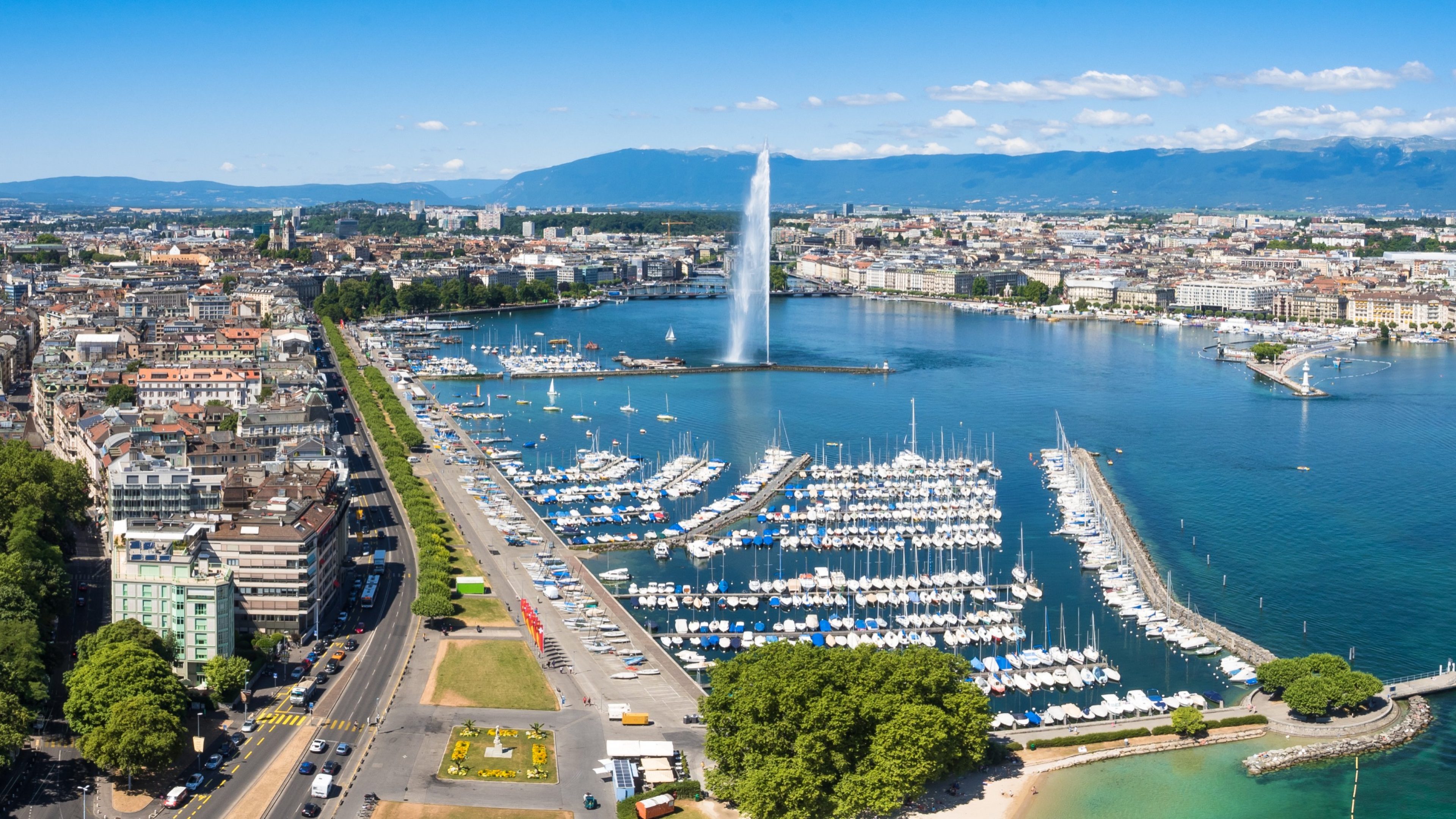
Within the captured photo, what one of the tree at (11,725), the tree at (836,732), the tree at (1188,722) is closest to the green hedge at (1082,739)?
the tree at (1188,722)

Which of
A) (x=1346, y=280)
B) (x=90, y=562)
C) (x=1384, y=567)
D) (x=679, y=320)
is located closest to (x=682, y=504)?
(x=90, y=562)

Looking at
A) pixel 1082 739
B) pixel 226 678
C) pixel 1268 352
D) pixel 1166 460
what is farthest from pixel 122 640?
pixel 1268 352

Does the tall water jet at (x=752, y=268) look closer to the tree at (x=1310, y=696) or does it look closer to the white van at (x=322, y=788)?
the tree at (x=1310, y=696)

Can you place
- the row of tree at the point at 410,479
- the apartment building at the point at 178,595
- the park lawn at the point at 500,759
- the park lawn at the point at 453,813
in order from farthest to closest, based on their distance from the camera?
the row of tree at the point at 410,479 → the apartment building at the point at 178,595 → the park lawn at the point at 500,759 → the park lawn at the point at 453,813

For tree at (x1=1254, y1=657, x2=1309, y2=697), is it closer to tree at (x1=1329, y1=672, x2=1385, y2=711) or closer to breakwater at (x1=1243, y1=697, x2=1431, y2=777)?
tree at (x1=1329, y1=672, x2=1385, y2=711)

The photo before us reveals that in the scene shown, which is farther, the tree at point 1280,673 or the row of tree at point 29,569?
the tree at point 1280,673

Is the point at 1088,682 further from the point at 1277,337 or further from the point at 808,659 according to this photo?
the point at 1277,337

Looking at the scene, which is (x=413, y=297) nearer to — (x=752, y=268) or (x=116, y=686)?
(x=752, y=268)

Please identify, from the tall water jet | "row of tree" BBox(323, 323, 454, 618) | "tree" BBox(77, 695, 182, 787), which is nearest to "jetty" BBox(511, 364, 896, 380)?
the tall water jet
